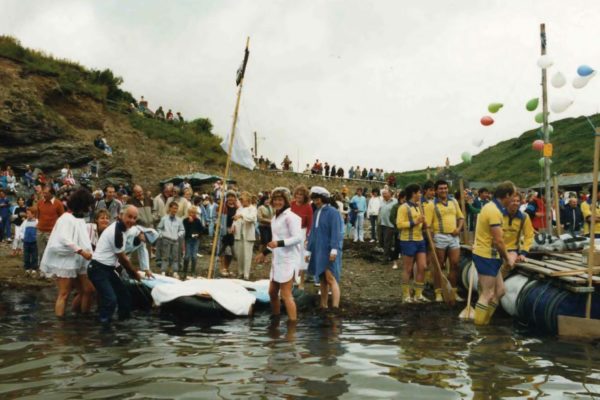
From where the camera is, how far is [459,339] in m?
6.97

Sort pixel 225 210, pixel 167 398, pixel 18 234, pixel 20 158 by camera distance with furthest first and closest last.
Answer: pixel 20 158 < pixel 18 234 < pixel 225 210 < pixel 167 398

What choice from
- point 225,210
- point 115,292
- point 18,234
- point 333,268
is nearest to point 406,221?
point 333,268

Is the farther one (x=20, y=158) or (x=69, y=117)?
(x=69, y=117)

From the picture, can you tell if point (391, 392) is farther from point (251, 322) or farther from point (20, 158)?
point (20, 158)

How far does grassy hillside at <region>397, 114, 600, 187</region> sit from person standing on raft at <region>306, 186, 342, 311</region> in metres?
56.2

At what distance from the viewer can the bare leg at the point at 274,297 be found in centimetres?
830

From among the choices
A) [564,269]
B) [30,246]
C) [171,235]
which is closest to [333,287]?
[564,269]

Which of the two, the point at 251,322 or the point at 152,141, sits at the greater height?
the point at 152,141

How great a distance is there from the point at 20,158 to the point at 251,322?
2763 centimetres

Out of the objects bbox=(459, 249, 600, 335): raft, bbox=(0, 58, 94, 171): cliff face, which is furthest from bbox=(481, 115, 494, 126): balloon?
bbox=(0, 58, 94, 171): cliff face

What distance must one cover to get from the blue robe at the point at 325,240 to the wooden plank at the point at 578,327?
3.29 m

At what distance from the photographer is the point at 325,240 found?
361 inches

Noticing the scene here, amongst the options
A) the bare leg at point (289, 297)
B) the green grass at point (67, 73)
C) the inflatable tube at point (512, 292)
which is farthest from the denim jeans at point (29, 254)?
the green grass at point (67, 73)

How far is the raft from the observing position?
7.10 metres
